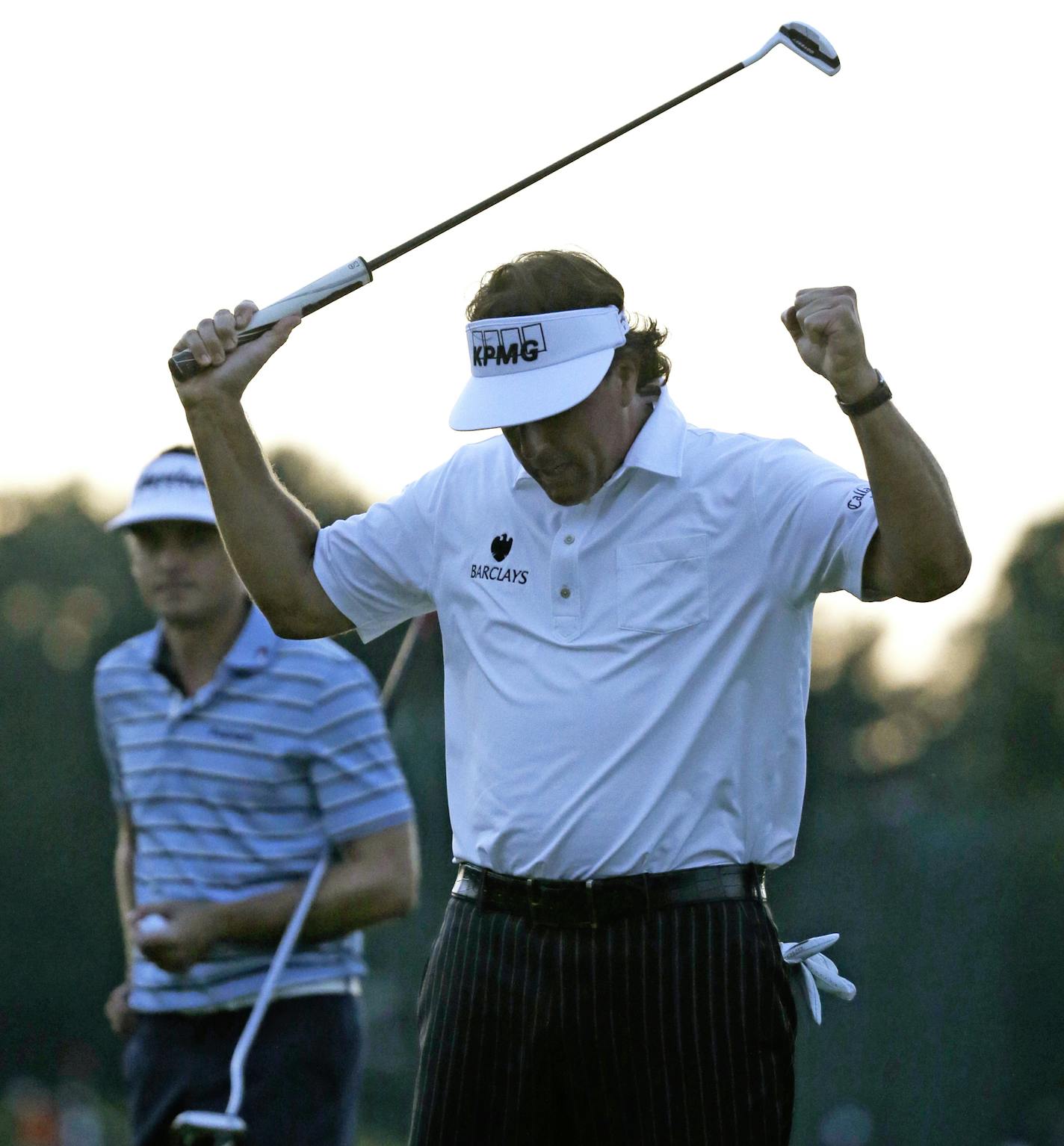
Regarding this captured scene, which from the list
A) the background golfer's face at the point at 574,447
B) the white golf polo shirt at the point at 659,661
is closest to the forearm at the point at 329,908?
the white golf polo shirt at the point at 659,661

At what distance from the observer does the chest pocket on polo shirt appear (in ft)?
10.4

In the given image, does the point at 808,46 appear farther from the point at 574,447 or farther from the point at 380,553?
the point at 380,553

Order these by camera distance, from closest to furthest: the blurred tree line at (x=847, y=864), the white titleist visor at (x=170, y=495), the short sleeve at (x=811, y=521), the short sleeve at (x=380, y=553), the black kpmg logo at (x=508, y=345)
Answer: the short sleeve at (x=811, y=521), the black kpmg logo at (x=508, y=345), the short sleeve at (x=380, y=553), the white titleist visor at (x=170, y=495), the blurred tree line at (x=847, y=864)

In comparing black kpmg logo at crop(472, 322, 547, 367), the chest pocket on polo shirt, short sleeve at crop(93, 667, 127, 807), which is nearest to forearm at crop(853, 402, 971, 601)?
the chest pocket on polo shirt

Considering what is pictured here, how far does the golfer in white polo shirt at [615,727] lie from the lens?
310 centimetres

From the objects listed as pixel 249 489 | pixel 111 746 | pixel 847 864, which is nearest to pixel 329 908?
pixel 111 746

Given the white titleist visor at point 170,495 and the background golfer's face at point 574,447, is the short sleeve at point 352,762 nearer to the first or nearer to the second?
the white titleist visor at point 170,495

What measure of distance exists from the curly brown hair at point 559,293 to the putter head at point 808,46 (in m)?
0.54

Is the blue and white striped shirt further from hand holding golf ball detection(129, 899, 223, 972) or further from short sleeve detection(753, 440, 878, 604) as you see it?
short sleeve detection(753, 440, 878, 604)

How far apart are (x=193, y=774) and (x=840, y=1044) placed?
1115 centimetres

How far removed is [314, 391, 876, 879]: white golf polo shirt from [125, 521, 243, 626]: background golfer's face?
1.41 metres

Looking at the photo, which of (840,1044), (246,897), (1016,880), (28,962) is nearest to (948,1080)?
(840,1044)

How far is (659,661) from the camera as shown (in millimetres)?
3162

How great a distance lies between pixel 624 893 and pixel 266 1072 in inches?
59.6
